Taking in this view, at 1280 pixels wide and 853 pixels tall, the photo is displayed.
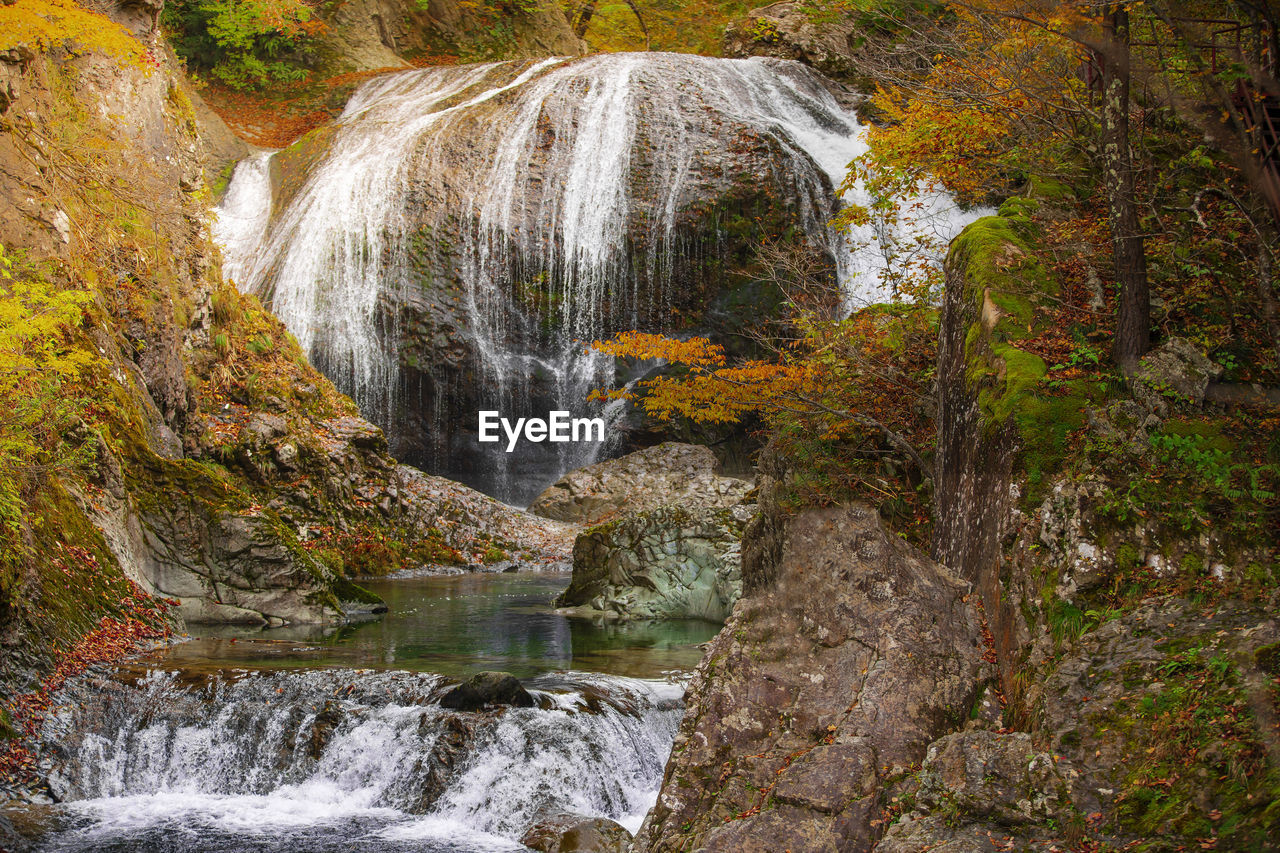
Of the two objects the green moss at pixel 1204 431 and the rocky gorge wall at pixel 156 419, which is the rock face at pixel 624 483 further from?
the green moss at pixel 1204 431

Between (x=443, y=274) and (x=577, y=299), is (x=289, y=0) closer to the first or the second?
(x=443, y=274)

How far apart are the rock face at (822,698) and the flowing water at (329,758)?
5.60 ft

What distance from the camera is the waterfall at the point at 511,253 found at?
18.4m

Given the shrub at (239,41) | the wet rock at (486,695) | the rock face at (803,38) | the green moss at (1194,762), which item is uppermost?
the shrub at (239,41)

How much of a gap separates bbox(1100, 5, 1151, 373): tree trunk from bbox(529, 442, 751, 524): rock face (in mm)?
11456

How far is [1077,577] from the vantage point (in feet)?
14.1

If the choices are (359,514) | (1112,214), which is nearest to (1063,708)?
(1112,214)

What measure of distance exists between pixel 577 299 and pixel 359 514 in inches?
274

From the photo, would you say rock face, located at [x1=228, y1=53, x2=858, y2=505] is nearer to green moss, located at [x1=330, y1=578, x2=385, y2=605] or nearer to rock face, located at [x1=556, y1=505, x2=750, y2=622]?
rock face, located at [x1=556, y1=505, x2=750, y2=622]

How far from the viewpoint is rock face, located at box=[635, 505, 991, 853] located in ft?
13.2

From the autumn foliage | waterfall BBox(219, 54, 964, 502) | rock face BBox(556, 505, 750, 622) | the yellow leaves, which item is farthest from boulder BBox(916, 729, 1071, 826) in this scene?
waterfall BBox(219, 54, 964, 502)

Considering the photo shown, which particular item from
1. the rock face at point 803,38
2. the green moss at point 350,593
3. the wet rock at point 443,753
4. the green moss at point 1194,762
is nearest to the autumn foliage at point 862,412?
the green moss at point 1194,762

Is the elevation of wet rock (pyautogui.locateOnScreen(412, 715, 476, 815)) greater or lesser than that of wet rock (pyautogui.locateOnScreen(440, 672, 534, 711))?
lesser

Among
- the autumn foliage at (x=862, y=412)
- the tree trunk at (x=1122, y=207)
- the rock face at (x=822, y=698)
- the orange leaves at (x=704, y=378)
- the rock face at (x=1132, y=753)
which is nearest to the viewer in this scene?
the rock face at (x=1132, y=753)
